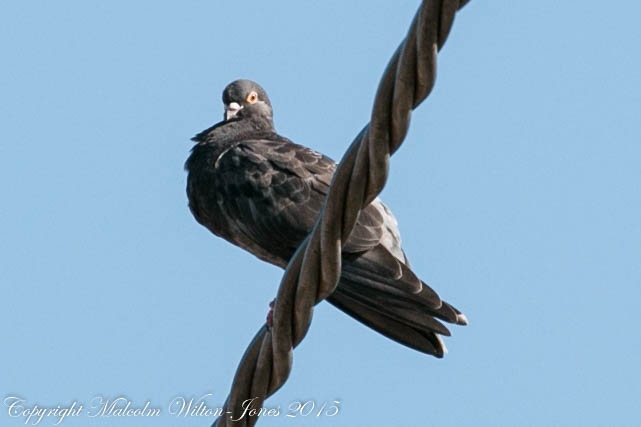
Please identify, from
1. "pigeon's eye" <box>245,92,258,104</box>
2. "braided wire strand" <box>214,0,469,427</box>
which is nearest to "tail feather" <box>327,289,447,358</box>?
"braided wire strand" <box>214,0,469,427</box>

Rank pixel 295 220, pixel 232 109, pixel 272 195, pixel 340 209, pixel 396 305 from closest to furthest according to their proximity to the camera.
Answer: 1. pixel 340 209
2. pixel 396 305
3. pixel 295 220
4. pixel 272 195
5. pixel 232 109

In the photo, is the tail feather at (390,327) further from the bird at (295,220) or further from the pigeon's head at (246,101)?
the pigeon's head at (246,101)

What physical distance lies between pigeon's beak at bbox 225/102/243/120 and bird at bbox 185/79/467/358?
0.02m

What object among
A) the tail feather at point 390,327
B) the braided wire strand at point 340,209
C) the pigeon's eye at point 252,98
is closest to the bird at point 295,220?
the tail feather at point 390,327

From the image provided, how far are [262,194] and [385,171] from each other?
369 cm

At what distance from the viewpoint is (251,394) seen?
12.4 feet

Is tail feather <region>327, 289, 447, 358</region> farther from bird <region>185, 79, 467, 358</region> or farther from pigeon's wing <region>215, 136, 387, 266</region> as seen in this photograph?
pigeon's wing <region>215, 136, 387, 266</region>

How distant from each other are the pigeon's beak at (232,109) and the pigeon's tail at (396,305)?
210 cm

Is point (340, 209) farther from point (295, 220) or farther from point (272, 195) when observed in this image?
point (272, 195)

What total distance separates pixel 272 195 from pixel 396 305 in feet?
4.30

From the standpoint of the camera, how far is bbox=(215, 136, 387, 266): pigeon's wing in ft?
23.0

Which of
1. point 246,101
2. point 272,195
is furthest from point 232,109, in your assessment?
point 272,195

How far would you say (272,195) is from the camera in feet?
23.2

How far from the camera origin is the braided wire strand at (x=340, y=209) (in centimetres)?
329
